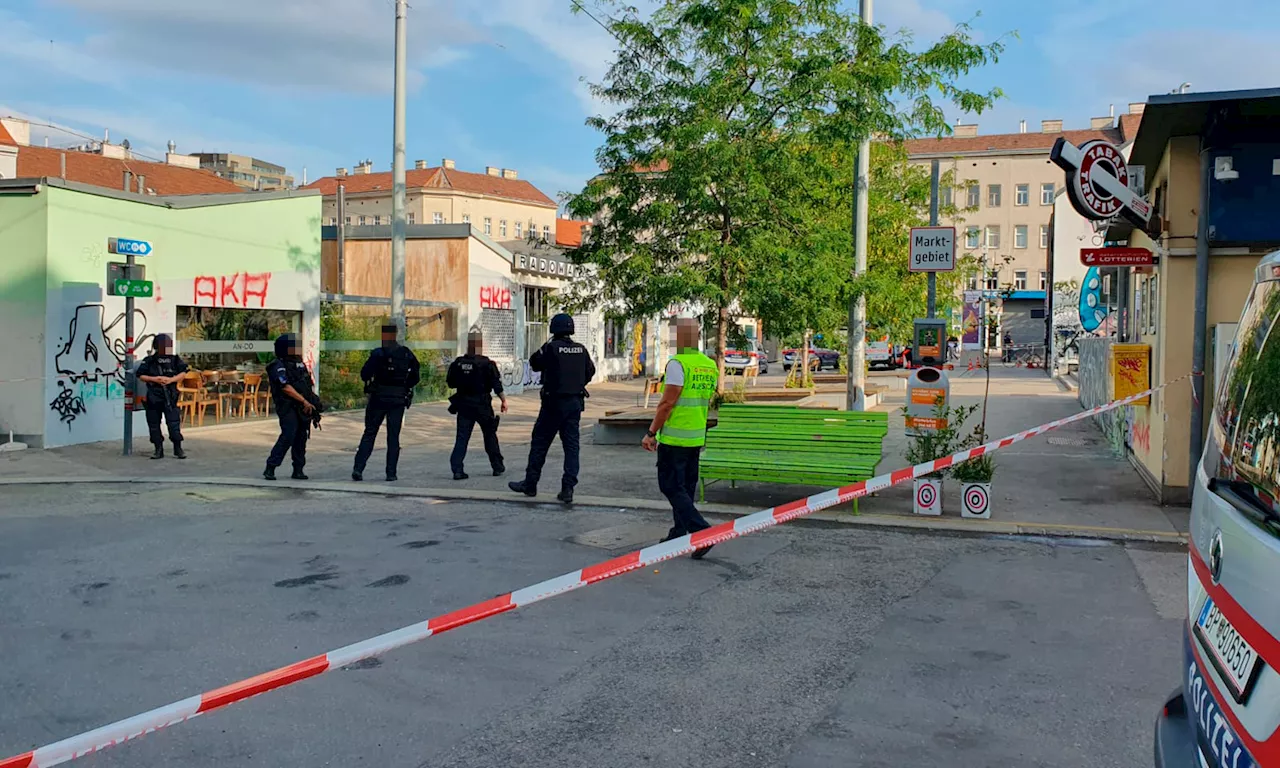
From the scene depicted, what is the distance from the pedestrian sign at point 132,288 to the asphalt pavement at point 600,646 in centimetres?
502

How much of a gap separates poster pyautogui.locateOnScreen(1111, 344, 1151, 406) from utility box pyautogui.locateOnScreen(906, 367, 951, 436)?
1.74 m

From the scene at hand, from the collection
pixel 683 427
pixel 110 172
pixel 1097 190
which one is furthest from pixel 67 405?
pixel 110 172

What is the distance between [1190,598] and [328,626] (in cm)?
441

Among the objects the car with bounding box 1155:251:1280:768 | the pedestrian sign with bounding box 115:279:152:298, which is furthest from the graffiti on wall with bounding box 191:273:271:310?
the car with bounding box 1155:251:1280:768

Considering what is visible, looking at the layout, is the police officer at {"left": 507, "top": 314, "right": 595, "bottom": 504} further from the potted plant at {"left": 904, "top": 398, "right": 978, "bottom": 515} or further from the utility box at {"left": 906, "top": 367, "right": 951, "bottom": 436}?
the utility box at {"left": 906, "top": 367, "right": 951, "bottom": 436}

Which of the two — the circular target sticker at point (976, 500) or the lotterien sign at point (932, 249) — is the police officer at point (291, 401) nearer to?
the lotterien sign at point (932, 249)

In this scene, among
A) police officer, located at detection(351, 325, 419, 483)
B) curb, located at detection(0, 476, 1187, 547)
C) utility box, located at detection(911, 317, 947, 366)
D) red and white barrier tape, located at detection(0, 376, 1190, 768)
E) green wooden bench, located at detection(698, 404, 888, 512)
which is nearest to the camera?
red and white barrier tape, located at detection(0, 376, 1190, 768)

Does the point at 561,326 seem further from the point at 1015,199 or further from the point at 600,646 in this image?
the point at 1015,199

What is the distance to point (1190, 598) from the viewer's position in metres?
2.84

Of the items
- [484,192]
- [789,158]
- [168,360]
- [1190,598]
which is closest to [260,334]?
[168,360]

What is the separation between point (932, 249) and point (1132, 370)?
8.21ft

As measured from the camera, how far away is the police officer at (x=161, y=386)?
12.9 metres

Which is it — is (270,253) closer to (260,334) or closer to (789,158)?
(260,334)

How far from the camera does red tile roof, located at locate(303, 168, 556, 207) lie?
80688 mm
